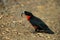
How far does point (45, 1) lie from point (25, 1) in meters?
1.10

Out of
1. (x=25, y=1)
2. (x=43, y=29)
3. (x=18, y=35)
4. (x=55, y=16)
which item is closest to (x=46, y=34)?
(x=43, y=29)

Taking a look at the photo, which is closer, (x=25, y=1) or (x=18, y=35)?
(x=18, y=35)

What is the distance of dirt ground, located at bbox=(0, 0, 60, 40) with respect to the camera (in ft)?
30.5

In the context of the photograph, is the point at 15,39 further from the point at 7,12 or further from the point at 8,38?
the point at 7,12

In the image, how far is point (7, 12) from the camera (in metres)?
11.9

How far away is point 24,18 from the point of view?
439 inches

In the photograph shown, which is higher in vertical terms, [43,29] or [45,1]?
[45,1]

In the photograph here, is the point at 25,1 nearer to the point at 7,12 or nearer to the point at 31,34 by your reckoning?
the point at 7,12

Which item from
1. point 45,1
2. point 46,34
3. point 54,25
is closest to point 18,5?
point 45,1

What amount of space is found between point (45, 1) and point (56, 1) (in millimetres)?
700

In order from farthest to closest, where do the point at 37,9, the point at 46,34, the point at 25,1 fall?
the point at 25,1, the point at 37,9, the point at 46,34

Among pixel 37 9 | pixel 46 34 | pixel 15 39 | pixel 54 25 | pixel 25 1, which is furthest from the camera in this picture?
pixel 25 1

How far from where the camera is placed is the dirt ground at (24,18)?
30.5 feet

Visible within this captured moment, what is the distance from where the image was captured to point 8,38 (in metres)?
9.01
